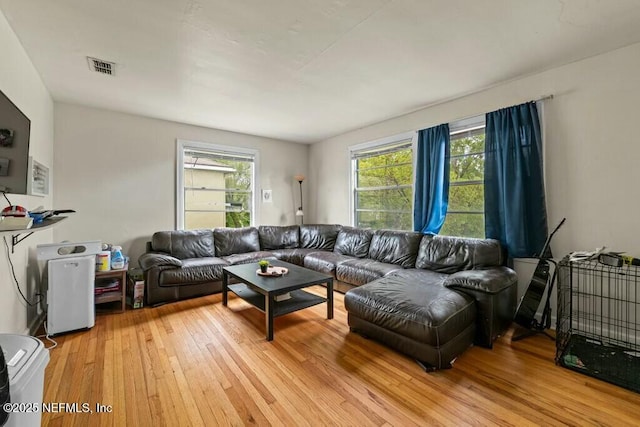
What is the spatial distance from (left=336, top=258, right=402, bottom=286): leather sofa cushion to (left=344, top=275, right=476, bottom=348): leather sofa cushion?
63 centimetres

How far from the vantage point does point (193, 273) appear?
342 cm

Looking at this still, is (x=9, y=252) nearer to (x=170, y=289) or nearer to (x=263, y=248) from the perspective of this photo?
(x=170, y=289)

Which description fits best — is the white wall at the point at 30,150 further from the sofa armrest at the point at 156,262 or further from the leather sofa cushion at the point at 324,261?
the leather sofa cushion at the point at 324,261

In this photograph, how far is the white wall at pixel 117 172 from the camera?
137 inches

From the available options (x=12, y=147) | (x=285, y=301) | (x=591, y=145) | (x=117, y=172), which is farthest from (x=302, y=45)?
(x=117, y=172)

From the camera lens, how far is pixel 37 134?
8.91ft

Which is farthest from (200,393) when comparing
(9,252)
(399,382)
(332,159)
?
(332,159)

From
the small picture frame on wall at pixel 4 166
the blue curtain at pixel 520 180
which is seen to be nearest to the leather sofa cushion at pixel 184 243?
the small picture frame on wall at pixel 4 166

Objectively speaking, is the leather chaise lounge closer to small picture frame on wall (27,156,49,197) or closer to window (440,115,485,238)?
window (440,115,485,238)

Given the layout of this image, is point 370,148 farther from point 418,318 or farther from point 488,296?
point 418,318

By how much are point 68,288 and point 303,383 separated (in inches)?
94.9

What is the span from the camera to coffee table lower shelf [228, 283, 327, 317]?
8.71ft

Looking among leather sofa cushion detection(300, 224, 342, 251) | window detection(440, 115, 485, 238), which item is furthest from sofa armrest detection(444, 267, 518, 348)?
leather sofa cushion detection(300, 224, 342, 251)

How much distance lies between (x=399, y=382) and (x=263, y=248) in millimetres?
3325
